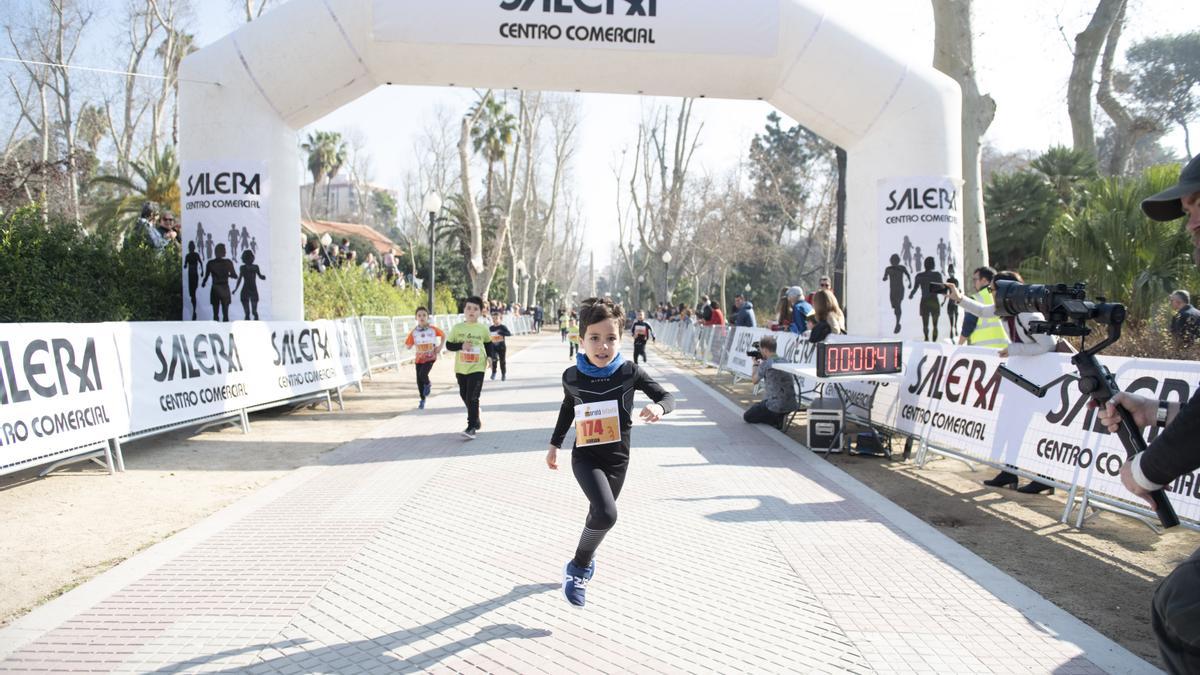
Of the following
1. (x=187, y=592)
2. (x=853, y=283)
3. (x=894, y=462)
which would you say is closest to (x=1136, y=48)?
(x=853, y=283)

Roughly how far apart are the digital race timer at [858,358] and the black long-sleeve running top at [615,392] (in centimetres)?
456

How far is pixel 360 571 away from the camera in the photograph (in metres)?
4.97

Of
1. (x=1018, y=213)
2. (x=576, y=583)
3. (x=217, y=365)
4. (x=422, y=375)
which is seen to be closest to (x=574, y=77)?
(x=422, y=375)

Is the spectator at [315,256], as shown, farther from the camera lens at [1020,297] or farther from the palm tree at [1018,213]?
the camera lens at [1020,297]

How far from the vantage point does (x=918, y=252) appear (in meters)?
11.6

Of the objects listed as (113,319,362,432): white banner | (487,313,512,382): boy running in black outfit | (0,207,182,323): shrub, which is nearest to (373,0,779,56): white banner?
(487,313,512,382): boy running in black outfit

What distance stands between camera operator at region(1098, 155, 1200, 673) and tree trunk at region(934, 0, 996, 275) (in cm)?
1240

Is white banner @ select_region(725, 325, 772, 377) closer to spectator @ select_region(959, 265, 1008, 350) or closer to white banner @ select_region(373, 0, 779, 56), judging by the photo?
white banner @ select_region(373, 0, 779, 56)

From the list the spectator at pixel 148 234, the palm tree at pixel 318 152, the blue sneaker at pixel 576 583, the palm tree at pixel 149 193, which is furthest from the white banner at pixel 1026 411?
the palm tree at pixel 318 152

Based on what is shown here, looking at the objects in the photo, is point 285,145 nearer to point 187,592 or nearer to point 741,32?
point 741,32

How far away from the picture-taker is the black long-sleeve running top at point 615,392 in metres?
4.70

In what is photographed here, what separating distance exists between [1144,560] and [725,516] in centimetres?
286

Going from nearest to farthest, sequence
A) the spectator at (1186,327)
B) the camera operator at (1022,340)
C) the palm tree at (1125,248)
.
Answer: the camera operator at (1022,340), the spectator at (1186,327), the palm tree at (1125,248)

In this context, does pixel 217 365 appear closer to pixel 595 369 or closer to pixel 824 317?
pixel 595 369
